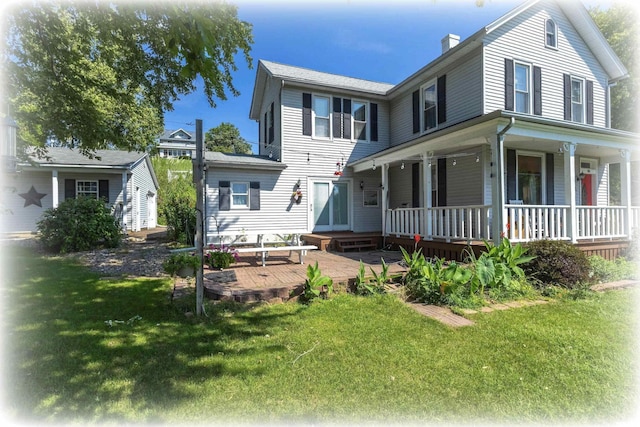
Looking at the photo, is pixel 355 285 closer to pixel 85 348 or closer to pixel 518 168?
pixel 85 348

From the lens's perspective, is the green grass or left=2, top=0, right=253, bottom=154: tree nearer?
the green grass

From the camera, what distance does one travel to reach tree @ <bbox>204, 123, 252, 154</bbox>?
5353 centimetres

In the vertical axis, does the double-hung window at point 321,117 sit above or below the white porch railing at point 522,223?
above

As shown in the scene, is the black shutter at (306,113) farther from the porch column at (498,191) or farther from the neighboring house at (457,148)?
the porch column at (498,191)

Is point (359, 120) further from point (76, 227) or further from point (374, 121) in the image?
point (76, 227)

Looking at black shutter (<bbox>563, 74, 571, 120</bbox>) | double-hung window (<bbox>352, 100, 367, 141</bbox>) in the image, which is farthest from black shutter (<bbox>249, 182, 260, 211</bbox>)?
black shutter (<bbox>563, 74, 571, 120</bbox>)

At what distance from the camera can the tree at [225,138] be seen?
53531mm

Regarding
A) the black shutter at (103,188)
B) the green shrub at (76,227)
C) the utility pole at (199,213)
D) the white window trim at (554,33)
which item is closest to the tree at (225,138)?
the black shutter at (103,188)

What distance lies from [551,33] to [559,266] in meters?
9.01

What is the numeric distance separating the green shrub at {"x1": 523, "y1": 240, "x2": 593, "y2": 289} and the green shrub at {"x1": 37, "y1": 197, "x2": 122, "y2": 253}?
42.0ft

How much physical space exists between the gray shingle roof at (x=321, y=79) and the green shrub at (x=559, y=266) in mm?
8684

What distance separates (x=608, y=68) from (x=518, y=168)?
6029 mm

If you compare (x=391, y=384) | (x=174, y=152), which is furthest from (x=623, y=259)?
(x=174, y=152)

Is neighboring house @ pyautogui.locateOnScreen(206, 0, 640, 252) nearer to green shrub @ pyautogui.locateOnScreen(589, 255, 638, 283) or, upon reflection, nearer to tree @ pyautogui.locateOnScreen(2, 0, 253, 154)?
green shrub @ pyautogui.locateOnScreen(589, 255, 638, 283)
